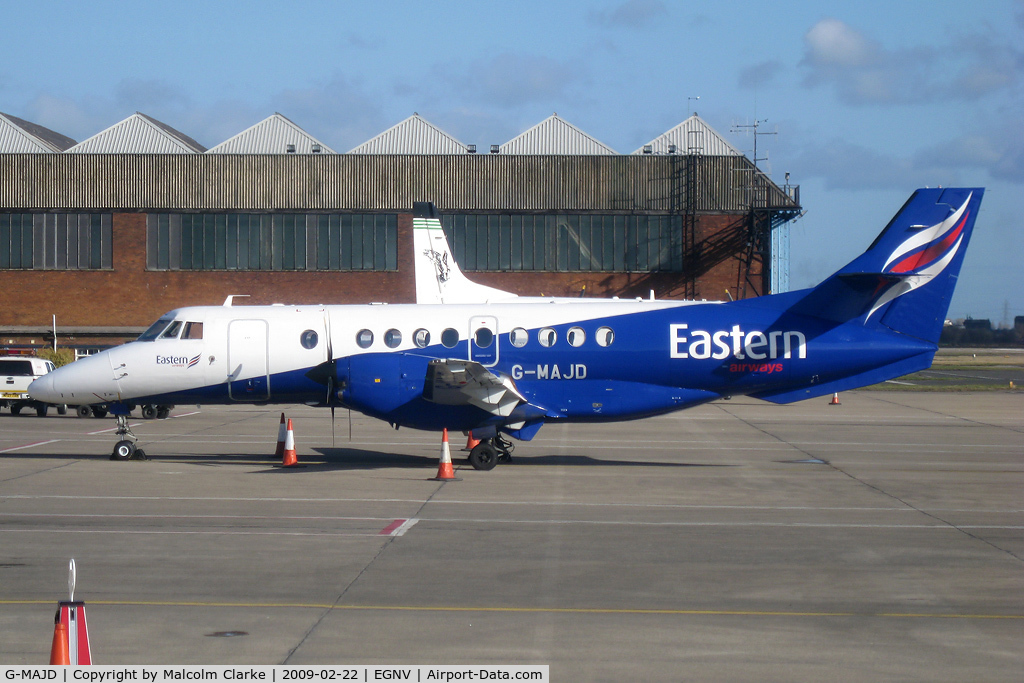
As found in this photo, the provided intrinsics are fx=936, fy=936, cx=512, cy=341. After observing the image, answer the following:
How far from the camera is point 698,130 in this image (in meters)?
58.8

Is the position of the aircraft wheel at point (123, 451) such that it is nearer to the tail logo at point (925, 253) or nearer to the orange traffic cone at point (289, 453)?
the orange traffic cone at point (289, 453)

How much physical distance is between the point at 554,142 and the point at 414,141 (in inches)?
338

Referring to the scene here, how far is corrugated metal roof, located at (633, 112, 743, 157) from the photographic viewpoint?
58.4 m

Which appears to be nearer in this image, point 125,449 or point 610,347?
point 610,347

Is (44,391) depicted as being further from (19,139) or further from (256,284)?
(19,139)

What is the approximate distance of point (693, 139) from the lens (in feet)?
194

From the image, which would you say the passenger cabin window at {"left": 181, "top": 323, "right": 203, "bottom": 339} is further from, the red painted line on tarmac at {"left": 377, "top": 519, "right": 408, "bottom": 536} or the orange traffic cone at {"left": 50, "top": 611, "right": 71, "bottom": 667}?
the orange traffic cone at {"left": 50, "top": 611, "right": 71, "bottom": 667}

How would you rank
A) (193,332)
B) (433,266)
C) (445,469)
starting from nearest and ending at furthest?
(445,469)
(193,332)
(433,266)

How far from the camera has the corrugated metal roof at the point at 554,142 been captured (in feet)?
186

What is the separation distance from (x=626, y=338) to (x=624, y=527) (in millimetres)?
6614

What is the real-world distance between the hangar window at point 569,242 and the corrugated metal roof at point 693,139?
9280 millimetres

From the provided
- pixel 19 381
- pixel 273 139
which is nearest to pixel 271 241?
pixel 273 139

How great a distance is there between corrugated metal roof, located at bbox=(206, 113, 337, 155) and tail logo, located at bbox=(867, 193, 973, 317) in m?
45.2

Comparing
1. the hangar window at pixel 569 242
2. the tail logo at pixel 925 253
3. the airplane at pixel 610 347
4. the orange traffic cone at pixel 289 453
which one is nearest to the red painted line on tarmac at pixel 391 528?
the airplane at pixel 610 347
